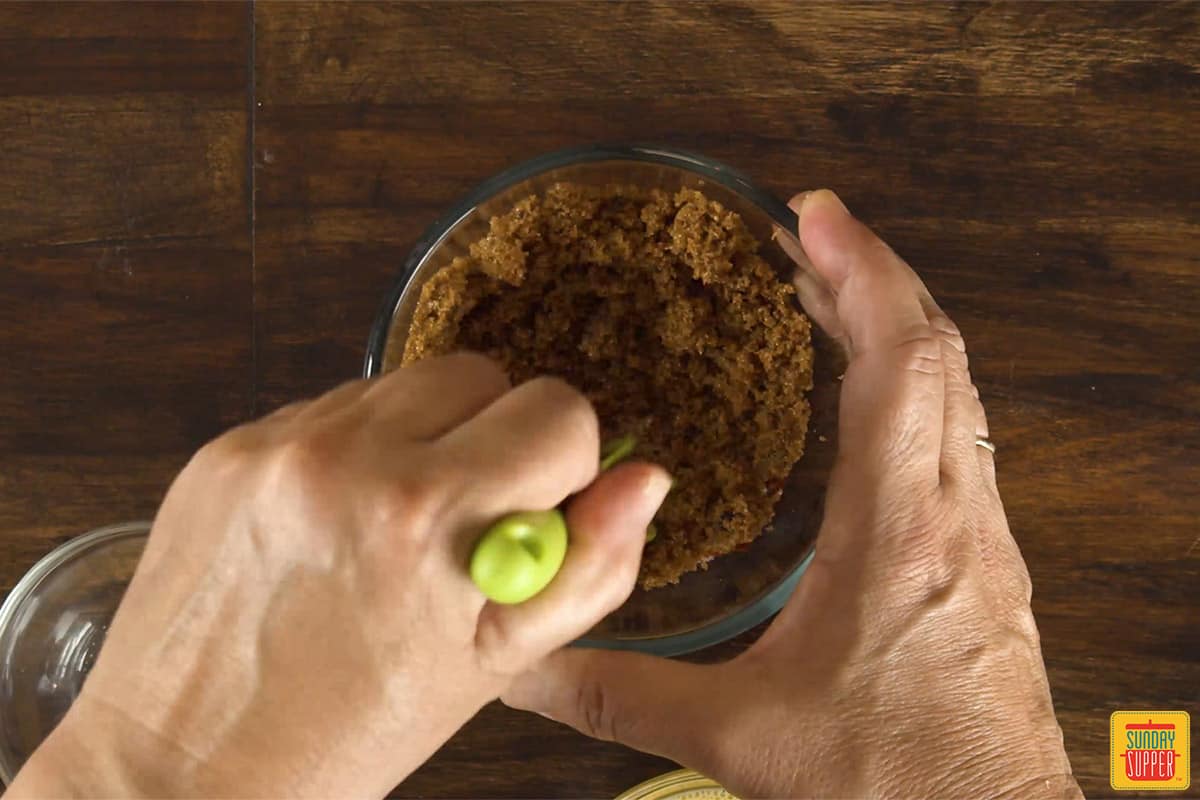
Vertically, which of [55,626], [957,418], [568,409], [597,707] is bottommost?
[55,626]

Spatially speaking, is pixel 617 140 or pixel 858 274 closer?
pixel 858 274

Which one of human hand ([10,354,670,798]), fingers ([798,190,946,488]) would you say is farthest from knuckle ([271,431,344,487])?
fingers ([798,190,946,488])

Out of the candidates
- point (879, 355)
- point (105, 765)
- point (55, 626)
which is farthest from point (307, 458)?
point (55, 626)

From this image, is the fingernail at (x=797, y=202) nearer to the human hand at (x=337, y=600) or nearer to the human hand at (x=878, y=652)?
the human hand at (x=878, y=652)

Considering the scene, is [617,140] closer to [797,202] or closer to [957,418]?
[797,202]

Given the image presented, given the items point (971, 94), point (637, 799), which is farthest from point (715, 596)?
point (971, 94)

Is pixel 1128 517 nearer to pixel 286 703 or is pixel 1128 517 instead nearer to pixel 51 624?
pixel 286 703

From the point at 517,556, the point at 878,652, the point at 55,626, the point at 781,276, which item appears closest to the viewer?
the point at 517,556

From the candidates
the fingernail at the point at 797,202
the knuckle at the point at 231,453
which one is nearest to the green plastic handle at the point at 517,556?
the knuckle at the point at 231,453
